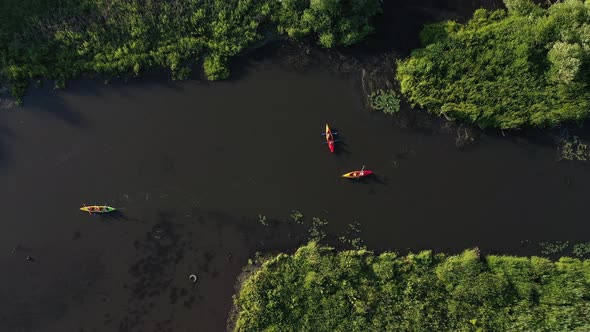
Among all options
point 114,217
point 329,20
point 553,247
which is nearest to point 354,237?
point 553,247

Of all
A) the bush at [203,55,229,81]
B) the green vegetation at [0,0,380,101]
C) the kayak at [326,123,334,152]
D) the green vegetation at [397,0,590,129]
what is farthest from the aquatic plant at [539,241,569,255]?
the bush at [203,55,229,81]

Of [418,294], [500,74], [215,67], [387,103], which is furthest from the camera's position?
[387,103]

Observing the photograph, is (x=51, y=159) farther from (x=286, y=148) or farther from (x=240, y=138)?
(x=286, y=148)

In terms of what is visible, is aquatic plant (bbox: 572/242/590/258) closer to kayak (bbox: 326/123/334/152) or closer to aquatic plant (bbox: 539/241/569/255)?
aquatic plant (bbox: 539/241/569/255)

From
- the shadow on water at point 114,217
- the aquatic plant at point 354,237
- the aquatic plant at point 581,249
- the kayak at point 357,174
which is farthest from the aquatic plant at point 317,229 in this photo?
the aquatic plant at point 581,249

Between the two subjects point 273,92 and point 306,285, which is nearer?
point 306,285

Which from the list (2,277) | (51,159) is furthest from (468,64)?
(2,277)

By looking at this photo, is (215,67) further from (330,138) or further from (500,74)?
(500,74)
